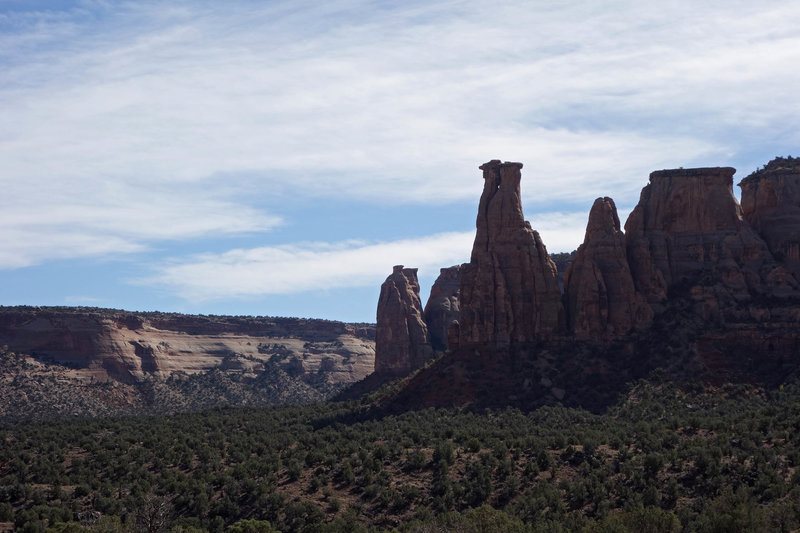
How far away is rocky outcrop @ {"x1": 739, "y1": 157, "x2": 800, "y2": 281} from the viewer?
94650mm

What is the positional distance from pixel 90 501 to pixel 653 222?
56.4m

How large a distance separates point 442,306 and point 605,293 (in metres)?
49.4

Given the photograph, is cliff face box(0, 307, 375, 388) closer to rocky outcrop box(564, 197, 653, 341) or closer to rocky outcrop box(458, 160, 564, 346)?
rocky outcrop box(458, 160, 564, 346)

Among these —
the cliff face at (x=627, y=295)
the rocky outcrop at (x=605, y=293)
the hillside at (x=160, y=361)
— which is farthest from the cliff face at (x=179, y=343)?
the rocky outcrop at (x=605, y=293)

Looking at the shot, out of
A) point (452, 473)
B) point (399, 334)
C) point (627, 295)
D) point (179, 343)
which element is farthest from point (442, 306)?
point (452, 473)

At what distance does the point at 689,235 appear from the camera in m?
95.9

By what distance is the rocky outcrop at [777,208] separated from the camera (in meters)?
94.7

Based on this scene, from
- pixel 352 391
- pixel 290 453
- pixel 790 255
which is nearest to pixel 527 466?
pixel 290 453

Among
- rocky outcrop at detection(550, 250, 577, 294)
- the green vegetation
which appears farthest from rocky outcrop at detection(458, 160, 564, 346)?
rocky outcrop at detection(550, 250, 577, 294)

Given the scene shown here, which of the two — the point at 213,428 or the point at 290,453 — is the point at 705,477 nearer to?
the point at 290,453

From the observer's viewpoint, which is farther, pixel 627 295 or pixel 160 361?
pixel 160 361

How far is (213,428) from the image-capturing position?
Answer: 308 feet

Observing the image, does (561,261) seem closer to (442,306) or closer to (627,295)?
(442,306)

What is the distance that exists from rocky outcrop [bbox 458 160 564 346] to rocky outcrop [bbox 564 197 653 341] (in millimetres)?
2544
